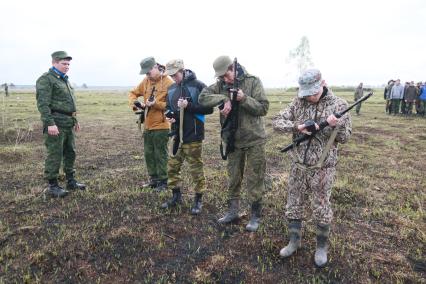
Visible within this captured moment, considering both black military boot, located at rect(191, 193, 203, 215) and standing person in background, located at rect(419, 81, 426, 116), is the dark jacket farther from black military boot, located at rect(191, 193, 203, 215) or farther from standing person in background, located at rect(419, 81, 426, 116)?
standing person in background, located at rect(419, 81, 426, 116)

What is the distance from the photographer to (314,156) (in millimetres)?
4371

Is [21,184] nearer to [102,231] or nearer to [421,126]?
[102,231]

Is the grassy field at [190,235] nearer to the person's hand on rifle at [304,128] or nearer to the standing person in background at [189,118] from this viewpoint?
the standing person in background at [189,118]

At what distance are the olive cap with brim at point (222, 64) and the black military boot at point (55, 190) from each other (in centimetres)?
423

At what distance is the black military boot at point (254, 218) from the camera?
17.7 ft

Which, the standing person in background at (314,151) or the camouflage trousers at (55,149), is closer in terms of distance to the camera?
the standing person in background at (314,151)

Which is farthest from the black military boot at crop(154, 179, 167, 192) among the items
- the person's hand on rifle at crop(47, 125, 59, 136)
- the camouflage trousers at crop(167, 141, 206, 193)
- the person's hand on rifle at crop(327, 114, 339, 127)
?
the person's hand on rifle at crop(327, 114, 339, 127)

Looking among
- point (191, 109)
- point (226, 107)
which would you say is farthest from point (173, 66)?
point (226, 107)

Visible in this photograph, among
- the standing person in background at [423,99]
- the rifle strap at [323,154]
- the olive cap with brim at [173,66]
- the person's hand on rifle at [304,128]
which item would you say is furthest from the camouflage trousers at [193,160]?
the standing person in background at [423,99]

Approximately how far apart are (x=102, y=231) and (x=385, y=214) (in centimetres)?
503

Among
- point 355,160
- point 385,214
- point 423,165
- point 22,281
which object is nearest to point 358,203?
point 385,214

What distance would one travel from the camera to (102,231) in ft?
17.7

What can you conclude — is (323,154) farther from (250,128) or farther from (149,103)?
(149,103)

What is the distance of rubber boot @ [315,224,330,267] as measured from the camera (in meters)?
4.45
